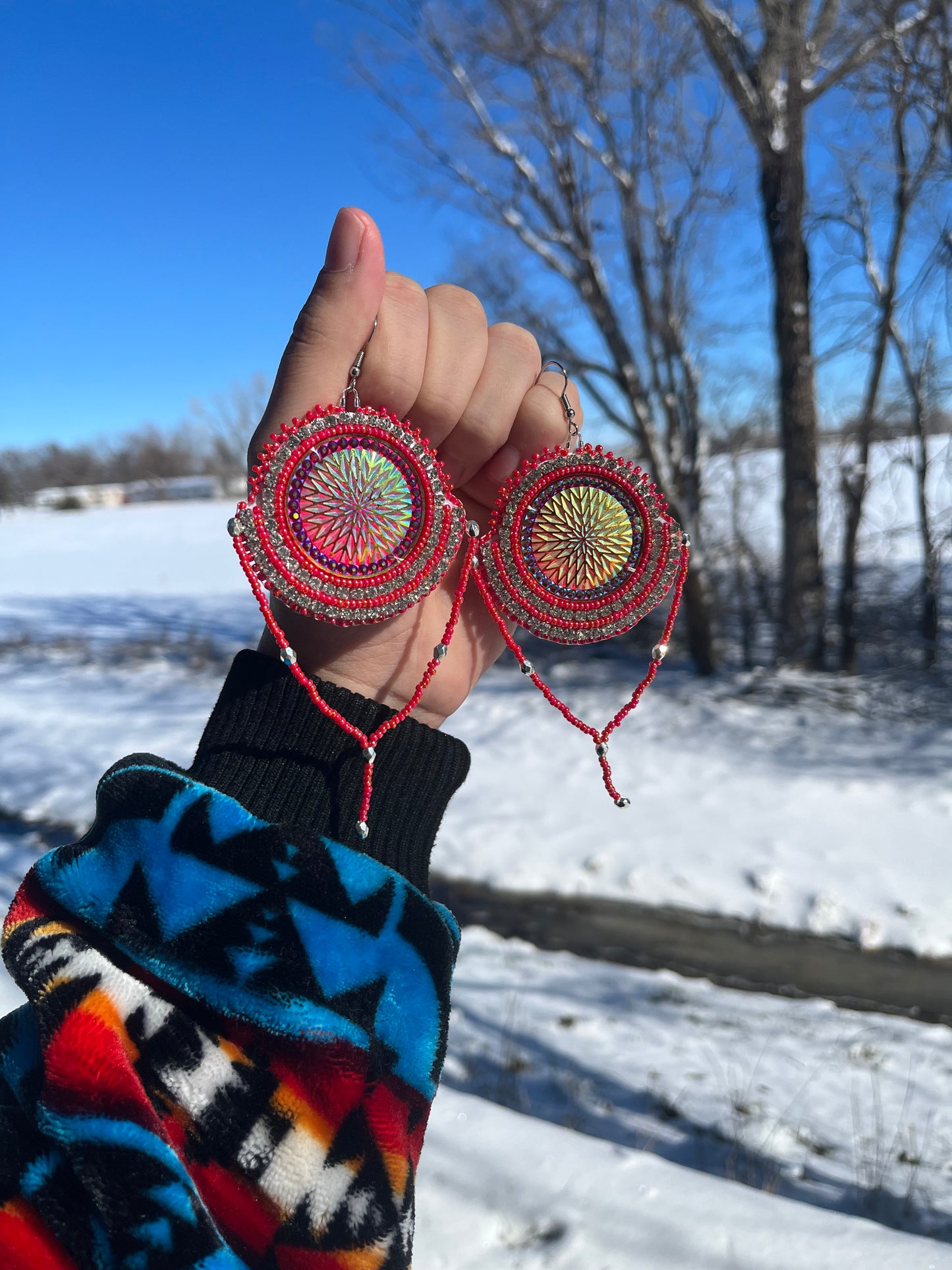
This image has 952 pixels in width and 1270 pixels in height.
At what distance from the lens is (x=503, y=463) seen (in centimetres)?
143

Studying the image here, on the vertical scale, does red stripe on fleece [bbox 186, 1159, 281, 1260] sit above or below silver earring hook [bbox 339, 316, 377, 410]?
below

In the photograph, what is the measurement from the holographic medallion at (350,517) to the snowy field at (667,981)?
1.56 m

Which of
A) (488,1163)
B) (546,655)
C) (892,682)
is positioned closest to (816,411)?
(892,682)

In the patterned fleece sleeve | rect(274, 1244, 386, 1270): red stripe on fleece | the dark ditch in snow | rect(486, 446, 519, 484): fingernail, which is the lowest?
the dark ditch in snow

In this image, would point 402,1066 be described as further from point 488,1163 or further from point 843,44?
point 843,44

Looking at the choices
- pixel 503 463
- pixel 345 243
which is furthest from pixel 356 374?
pixel 503 463

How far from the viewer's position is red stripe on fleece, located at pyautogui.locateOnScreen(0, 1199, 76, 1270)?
82 centimetres

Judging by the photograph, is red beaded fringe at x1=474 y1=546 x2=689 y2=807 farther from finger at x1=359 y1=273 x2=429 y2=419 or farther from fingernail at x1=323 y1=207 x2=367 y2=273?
fingernail at x1=323 y1=207 x2=367 y2=273

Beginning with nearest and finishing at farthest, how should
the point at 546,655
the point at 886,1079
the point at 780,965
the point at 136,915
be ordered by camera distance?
the point at 136,915 < the point at 886,1079 < the point at 780,965 < the point at 546,655

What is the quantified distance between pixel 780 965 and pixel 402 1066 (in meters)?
3.69

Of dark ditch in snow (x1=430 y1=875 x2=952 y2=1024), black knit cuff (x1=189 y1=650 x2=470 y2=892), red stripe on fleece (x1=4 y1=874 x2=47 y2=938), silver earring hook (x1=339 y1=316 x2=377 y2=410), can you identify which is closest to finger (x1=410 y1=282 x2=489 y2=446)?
silver earring hook (x1=339 y1=316 x2=377 y2=410)

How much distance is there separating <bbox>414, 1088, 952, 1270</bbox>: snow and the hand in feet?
4.13

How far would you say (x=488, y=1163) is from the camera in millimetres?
1938

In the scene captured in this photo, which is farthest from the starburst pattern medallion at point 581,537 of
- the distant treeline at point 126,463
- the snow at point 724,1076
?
the distant treeline at point 126,463
